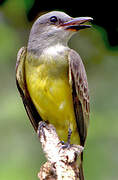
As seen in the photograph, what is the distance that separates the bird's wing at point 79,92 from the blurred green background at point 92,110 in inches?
12.5

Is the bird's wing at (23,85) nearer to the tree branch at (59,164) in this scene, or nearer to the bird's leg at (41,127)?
the bird's leg at (41,127)

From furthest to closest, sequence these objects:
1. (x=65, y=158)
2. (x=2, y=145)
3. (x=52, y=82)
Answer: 1. (x=2, y=145)
2. (x=52, y=82)
3. (x=65, y=158)

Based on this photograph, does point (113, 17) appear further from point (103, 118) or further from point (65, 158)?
point (65, 158)

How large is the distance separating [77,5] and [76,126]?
4.49 feet

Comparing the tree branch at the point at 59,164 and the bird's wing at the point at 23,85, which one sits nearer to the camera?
the tree branch at the point at 59,164

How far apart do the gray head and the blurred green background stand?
1.21 feet

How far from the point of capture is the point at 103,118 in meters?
6.04

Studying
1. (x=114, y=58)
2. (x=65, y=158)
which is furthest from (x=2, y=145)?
(x=65, y=158)

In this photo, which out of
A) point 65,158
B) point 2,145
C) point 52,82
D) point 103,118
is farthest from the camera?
point 2,145

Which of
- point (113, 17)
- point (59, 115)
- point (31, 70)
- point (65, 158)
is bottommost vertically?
point (65, 158)

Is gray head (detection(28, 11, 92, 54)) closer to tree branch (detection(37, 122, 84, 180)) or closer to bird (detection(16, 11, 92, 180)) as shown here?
bird (detection(16, 11, 92, 180))

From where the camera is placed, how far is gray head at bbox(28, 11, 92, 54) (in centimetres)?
536

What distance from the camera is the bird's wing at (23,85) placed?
5488 mm

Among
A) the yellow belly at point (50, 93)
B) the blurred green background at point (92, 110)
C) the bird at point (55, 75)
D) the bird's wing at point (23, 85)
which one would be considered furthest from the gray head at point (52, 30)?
the blurred green background at point (92, 110)
